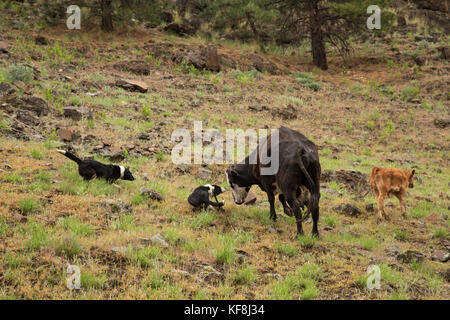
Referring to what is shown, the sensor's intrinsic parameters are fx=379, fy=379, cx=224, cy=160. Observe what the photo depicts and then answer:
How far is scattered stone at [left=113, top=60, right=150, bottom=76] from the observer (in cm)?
1908

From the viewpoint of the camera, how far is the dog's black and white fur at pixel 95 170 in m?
7.73

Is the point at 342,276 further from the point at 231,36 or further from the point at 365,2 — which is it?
the point at 231,36

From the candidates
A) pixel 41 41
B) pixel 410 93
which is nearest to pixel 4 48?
pixel 41 41

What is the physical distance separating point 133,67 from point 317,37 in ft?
43.2

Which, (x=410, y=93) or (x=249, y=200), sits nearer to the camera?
(x=249, y=200)

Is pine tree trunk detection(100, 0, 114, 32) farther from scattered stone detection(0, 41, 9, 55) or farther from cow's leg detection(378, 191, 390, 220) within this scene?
cow's leg detection(378, 191, 390, 220)

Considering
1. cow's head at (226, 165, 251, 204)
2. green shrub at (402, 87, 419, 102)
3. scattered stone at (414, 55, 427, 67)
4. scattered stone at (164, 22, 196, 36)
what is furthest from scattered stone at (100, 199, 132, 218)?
scattered stone at (414, 55, 427, 67)

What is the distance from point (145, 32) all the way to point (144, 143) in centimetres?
1623

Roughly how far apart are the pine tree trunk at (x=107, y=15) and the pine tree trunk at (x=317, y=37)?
1271 cm

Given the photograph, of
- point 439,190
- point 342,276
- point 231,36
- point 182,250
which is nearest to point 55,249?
point 182,250

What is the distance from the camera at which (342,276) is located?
202 inches

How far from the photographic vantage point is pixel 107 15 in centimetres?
2281

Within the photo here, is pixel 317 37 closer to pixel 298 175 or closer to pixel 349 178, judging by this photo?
pixel 349 178

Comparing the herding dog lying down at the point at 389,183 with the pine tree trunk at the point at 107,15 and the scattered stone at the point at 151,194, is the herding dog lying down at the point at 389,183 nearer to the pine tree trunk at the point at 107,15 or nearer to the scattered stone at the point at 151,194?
the scattered stone at the point at 151,194
